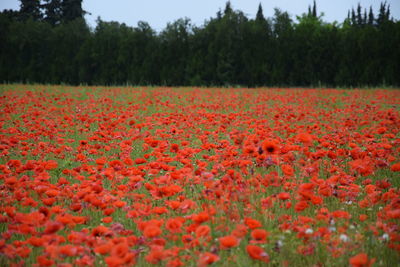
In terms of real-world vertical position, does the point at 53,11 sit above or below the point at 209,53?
above

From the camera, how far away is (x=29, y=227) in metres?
1.70

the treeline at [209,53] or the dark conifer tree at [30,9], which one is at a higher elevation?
the dark conifer tree at [30,9]

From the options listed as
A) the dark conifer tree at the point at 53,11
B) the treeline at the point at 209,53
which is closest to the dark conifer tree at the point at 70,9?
the dark conifer tree at the point at 53,11

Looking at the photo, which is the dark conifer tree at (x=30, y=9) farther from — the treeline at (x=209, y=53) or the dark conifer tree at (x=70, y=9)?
the treeline at (x=209, y=53)

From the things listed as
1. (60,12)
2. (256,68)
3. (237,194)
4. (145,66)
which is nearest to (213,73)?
(256,68)

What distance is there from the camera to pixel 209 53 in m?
20.6

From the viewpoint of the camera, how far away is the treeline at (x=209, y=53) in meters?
18.2

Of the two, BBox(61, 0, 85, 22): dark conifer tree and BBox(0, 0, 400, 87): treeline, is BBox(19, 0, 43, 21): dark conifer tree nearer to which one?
BBox(61, 0, 85, 22): dark conifer tree

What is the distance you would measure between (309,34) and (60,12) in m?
27.1

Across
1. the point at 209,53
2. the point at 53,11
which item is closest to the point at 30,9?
the point at 53,11

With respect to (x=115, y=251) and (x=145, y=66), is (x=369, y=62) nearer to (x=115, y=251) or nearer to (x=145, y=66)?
(x=145, y=66)

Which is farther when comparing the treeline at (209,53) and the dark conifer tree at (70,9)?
the dark conifer tree at (70,9)

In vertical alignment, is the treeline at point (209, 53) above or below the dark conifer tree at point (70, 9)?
below

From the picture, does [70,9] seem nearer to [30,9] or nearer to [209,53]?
[30,9]
